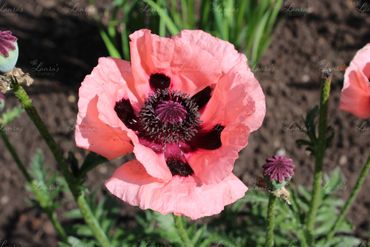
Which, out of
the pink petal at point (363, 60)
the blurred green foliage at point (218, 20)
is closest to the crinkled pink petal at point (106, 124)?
the pink petal at point (363, 60)

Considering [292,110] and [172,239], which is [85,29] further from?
[172,239]

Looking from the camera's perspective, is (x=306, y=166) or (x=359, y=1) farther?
(x=359, y=1)

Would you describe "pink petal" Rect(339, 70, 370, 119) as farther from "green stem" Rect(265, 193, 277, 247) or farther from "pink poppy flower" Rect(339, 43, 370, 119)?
"green stem" Rect(265, 193, 277, 247)

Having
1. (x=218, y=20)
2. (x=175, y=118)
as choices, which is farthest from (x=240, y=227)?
(x=175, y=118)

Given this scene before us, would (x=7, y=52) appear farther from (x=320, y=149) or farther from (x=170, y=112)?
(x=320, y=149)

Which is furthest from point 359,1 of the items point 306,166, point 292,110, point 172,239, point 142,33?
point 142,33

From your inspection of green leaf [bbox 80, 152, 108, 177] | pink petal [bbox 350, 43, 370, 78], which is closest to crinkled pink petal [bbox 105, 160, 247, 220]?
green leaf [bbox 80, 152, 108, 177]
